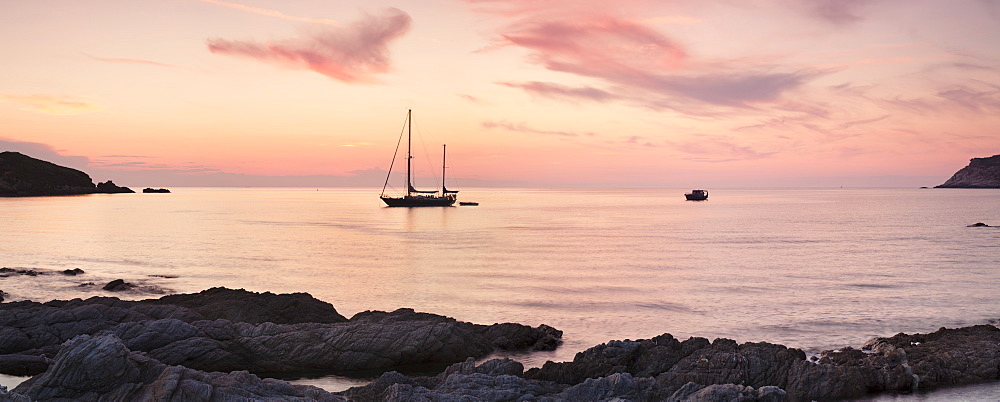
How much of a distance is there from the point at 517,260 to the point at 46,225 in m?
52.8

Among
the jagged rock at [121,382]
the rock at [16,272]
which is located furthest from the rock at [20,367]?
the rock at [16,272]

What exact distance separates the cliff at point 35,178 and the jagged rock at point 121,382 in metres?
188

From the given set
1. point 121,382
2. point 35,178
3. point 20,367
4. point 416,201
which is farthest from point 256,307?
point 35,178

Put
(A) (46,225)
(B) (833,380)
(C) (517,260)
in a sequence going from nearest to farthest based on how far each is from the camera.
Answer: (B) (833,380) → (C) (517,260) → (A) (46,225)

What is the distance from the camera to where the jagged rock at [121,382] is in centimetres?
1048

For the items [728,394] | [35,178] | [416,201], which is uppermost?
[35,178]

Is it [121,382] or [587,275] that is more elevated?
[121,382]

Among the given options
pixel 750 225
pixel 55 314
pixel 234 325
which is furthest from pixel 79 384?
pixel 750 225

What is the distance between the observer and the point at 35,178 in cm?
17212

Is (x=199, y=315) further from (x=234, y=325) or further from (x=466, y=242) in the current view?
(x=466, y=242)

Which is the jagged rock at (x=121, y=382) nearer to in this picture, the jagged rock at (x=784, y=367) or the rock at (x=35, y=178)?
the jagged rock at (x=784, y=367)

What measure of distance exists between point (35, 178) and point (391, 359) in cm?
19816

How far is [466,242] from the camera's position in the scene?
5759 centimetres

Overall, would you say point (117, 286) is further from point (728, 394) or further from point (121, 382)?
point (728, 394)
